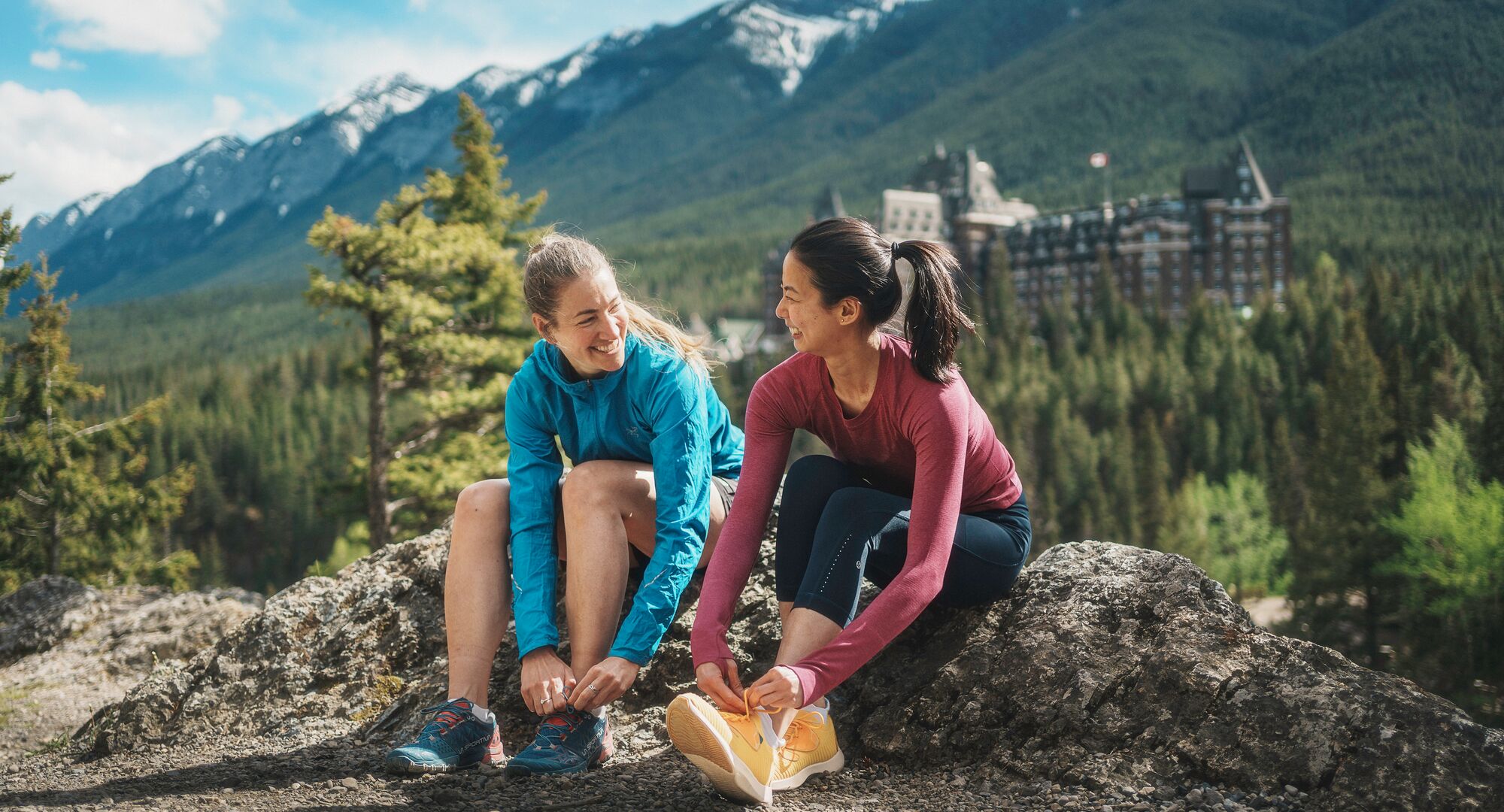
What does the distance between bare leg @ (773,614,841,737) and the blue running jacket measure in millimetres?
448

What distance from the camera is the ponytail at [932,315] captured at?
10.5 ft

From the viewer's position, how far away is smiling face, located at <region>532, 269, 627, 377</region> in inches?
136

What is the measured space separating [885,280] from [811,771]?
5.10 feet

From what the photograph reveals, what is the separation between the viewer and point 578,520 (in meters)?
3.38

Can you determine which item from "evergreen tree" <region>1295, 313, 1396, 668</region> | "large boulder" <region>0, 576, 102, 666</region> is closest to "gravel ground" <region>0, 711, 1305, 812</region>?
"large boulder" <region>0, 576, 102, 666</region>

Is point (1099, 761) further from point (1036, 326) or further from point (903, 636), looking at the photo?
point (1036, 326)

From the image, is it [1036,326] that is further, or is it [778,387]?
[1036,326]

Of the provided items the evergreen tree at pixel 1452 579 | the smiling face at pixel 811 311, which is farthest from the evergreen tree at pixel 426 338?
the evergreen tree at pixel 1452 579

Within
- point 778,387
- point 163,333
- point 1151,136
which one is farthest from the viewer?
point 1151,136

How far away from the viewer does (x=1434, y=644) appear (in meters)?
35.0

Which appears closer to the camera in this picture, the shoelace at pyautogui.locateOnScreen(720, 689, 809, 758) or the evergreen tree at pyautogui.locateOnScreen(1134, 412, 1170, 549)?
the shoelace at pyautogui.locateOnScreen(720, 689, 809, 758)

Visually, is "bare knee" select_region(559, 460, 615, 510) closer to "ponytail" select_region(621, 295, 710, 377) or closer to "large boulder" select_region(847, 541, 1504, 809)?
"ponytail" select_region(621, 295, 710, 377)

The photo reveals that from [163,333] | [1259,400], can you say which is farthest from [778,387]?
[163,333]

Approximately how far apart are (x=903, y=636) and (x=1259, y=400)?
7042cm
